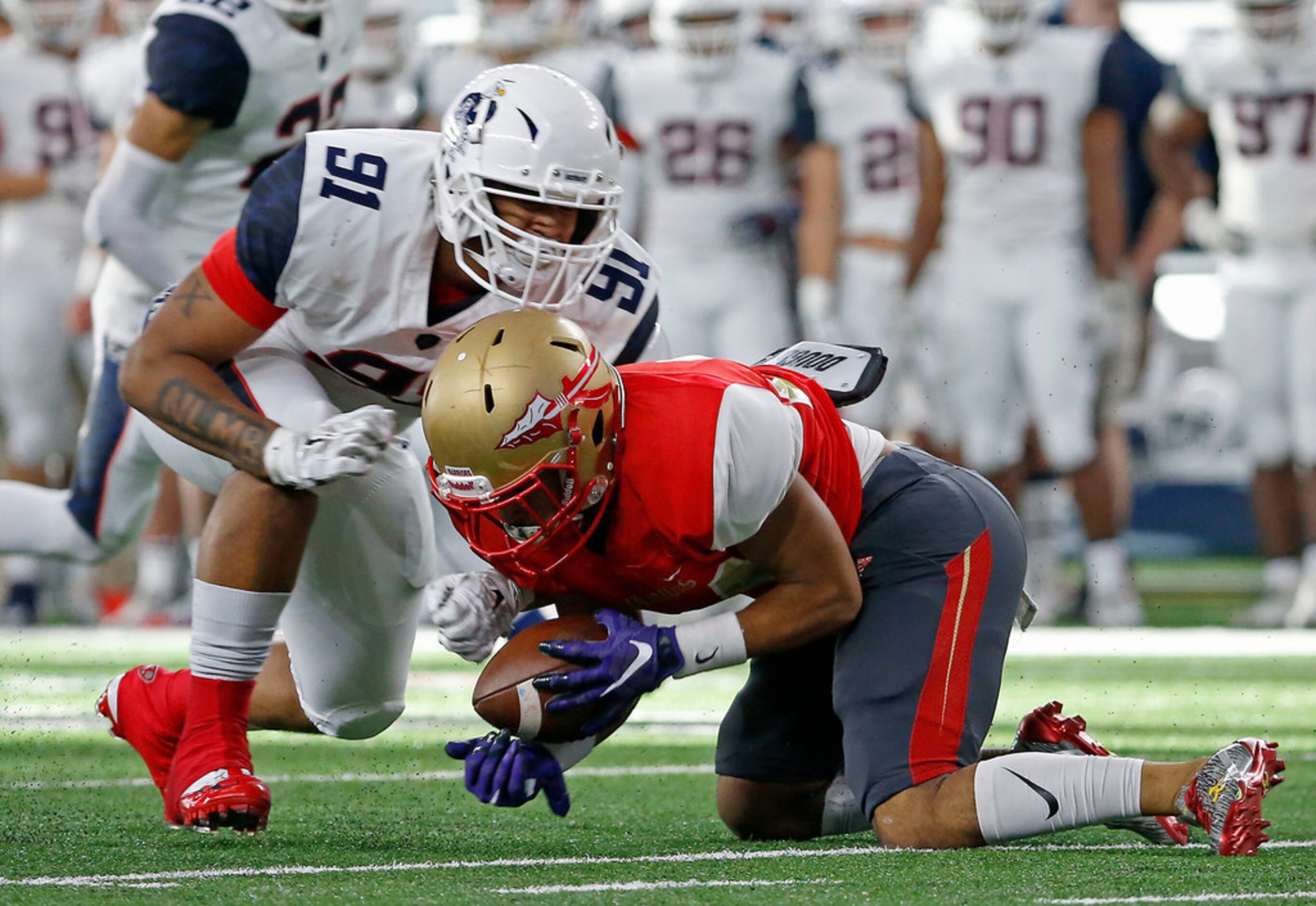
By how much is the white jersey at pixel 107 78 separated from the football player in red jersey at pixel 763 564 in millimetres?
4452

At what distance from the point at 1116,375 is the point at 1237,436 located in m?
2.24

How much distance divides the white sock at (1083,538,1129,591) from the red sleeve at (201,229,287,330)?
4.34 m

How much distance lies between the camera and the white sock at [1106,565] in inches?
273

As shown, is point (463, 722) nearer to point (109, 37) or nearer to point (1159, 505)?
point (109, 37)

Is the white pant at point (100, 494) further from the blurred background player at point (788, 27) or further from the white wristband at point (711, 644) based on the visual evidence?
the blurred background player at point (788, 27)

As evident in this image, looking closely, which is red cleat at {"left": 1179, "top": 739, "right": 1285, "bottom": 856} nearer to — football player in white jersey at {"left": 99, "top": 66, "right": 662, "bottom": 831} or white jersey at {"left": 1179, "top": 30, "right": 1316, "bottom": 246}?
football player in white jersey at {"left": 99, "top": 66, "right": 662, "bottom": 831}

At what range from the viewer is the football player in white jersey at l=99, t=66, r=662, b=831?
3006mm

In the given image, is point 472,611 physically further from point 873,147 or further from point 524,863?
point 873,147

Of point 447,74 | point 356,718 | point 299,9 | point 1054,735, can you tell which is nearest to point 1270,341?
point 447,74

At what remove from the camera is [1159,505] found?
32.6 ft

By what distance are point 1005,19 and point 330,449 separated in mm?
4939

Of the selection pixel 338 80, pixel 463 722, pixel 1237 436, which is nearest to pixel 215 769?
pixel 463 722

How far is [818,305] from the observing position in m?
7.11

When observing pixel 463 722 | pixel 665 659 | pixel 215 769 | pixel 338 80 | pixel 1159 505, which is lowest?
pixel 1159 505
